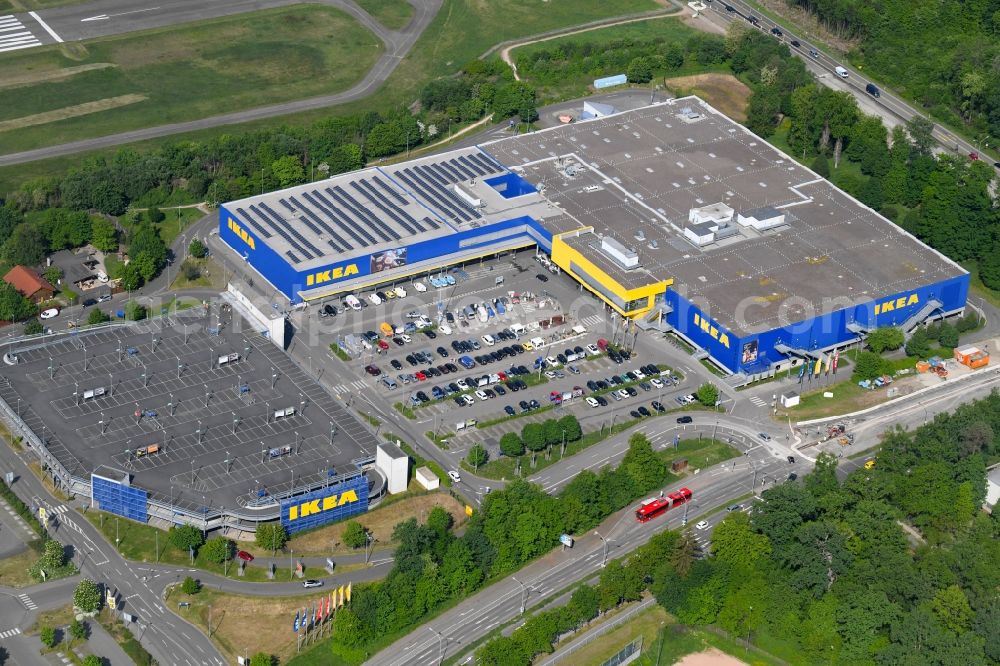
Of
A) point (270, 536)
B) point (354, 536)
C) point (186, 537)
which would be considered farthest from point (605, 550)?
point (186, 537)

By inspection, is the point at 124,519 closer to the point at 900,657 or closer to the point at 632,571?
the point at 632,571

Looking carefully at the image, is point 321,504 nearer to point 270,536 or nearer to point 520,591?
point 270,536

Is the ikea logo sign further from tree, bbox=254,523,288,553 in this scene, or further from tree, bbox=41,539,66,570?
tree, bbox=41,539,66,570

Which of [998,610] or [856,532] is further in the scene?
[856,532]

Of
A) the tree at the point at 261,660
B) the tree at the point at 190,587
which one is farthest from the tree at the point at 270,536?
the tree at the point at 261,660

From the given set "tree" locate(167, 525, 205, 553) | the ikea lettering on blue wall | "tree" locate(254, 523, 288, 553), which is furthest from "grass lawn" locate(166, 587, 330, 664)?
the ikea lettering on blue wall

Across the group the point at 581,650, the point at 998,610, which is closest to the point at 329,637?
the point at 581,650
